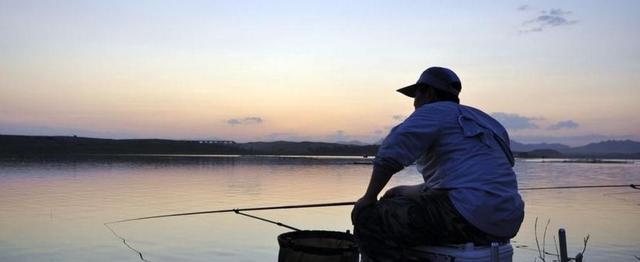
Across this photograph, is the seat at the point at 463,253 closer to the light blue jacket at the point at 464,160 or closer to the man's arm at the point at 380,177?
the light blue jacket at the point at 464,160

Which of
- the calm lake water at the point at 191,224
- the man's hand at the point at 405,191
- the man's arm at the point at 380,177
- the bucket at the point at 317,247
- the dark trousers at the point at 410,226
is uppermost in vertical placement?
the man's arm at the point at 380,177

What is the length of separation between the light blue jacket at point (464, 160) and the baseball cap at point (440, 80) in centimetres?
27

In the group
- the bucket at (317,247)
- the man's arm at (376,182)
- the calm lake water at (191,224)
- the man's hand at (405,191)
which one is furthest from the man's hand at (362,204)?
the calm lake water at (191,224)

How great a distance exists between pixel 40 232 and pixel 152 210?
536 cm

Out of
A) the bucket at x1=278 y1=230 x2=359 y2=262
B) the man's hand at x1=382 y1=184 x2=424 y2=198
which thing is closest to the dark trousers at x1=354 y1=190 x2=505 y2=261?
the man's hand at x1=382 y1=184 x2=424 y2=198

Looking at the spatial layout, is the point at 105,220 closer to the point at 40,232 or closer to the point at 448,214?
the point at 40,232

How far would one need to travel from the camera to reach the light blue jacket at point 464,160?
2818 millimetres

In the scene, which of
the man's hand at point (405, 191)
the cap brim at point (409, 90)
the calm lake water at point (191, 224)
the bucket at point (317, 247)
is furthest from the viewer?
the calm lake water at point (191, 224)

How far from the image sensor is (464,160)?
2867 millimetres

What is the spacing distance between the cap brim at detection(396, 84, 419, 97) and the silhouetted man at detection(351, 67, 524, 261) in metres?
0.30

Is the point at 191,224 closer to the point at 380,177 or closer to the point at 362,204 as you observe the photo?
the point at 362,204

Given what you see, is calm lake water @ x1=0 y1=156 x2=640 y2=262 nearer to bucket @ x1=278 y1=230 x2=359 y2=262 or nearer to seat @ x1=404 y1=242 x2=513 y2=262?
bucket @ x1=278 y1=230 x2=359 y2=262

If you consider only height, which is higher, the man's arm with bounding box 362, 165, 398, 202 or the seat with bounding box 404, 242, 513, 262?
the man's arm with bounding box 362, 165, 398, 202

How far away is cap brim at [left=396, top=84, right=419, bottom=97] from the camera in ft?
10.8
